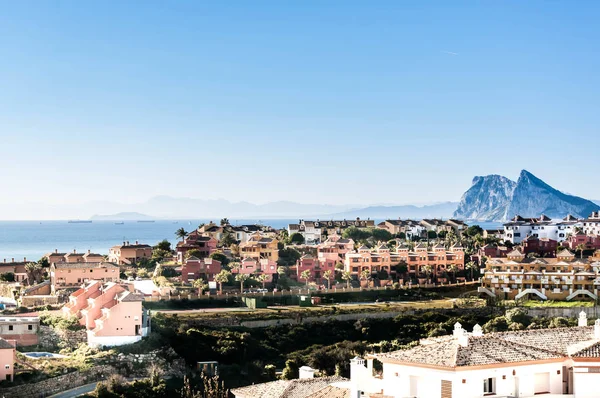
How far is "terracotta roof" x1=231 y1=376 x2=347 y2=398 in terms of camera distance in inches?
850

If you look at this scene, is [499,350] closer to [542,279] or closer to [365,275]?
[542,279]

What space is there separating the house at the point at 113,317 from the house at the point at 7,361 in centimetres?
566

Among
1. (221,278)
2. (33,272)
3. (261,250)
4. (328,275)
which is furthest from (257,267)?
(33,272)

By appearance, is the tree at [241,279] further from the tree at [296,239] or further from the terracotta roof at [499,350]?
the terracotta roof at [499,350]

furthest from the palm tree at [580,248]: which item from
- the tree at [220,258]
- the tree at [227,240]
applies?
the tree at [227,240]

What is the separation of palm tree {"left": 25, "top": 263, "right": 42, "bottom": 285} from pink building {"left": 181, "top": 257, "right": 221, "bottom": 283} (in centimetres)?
956

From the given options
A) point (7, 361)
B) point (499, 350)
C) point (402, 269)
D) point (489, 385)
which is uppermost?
point (499, 350)

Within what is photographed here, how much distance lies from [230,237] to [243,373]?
134ft

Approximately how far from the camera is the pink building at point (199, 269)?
56875 mm

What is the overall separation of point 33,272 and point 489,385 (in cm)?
4513

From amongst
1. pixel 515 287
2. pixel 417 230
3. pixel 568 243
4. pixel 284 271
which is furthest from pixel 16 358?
pixel 417 230

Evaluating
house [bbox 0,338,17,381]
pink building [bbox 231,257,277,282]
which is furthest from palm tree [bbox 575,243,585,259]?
house [bbox 0,338,17,381]

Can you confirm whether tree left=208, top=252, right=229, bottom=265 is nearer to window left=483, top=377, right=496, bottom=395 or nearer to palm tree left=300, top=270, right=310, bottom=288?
palm tree left=300, top=270, right=310, bottom=288

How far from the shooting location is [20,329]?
3588 centimetres
